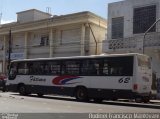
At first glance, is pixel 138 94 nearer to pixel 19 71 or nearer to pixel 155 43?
pixel 155 43

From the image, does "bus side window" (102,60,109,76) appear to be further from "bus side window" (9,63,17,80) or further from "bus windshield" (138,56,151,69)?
"bus side window" (9,63,17,80)

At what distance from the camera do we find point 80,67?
24188 millimetres

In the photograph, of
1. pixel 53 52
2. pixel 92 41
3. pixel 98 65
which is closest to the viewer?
pixel 98 65

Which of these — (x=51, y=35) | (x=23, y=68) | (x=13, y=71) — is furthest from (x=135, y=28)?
(x=51, y=35)

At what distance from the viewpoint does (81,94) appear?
23984mm

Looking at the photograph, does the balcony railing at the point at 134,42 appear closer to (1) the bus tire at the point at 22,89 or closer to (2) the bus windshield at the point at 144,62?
(2) the bus windshield at the point at 144,62

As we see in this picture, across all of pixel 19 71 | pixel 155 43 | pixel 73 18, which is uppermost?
pixel 73 18

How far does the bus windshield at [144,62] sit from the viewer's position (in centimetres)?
2138

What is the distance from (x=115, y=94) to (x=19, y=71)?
10.1 m

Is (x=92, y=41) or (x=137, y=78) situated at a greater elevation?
(x=92, y=41)

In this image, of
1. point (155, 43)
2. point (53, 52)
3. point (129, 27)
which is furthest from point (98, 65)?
point (53, 52)

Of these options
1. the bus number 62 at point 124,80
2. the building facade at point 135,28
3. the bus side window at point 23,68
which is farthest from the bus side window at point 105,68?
the bus side window at point 23,68

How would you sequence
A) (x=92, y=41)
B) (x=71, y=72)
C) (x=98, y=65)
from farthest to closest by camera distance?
(x=92, y=41)
(x=71, y=72)
(x=98, y=65)

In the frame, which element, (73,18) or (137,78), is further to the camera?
(73,18)
